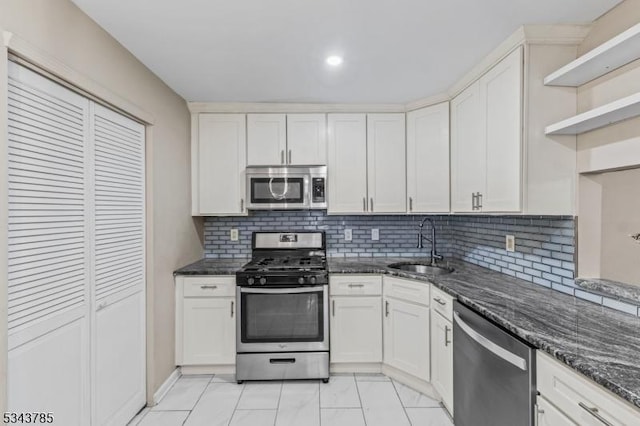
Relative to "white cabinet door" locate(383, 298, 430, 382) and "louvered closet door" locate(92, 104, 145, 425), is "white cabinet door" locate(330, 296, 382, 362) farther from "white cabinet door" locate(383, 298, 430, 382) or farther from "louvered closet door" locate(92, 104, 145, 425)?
"louvered closet door" locate(92, 104, 145, 425)

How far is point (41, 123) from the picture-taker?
143 cm

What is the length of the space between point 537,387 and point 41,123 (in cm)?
233

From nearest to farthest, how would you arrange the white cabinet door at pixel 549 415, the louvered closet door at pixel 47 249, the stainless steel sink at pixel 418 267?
the white cabinet door at pixel 549 415
the louvered closet door at pixel 47 249
the stainless steel sink at pixel 418 267

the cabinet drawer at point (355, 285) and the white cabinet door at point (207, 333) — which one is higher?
the cabinet drawer at point (355, 285)

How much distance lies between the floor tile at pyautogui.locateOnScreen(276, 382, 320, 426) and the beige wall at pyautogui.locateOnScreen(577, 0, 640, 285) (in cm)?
184

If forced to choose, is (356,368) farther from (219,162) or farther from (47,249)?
(47,249)

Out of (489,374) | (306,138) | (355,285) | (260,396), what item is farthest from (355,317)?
(306,138)

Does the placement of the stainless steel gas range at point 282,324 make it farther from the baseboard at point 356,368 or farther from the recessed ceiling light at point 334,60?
the recessed ceiling light at point 334,60

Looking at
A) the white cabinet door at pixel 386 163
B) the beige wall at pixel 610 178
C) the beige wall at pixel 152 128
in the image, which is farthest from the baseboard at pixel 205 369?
the beige wall at pixel 610 178

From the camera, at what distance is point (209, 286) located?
8.76 feet

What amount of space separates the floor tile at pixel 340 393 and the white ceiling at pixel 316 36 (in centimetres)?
233

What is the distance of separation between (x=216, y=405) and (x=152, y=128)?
6.63 ft

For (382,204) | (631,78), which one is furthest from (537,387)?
(382,204)

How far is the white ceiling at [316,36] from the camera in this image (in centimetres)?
157
